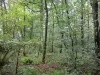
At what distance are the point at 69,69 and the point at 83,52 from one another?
1.16m

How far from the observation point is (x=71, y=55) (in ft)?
24.5

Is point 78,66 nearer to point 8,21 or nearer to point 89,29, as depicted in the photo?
point 89,29

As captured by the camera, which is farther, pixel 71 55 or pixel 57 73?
pixel 71 55

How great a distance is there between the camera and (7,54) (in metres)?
6.36

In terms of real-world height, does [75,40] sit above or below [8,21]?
below

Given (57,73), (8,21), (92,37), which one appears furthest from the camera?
(8,21)

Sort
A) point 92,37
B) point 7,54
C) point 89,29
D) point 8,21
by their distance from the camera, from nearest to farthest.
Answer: point 7,54
point 89,29
point 92,37
point 8,21

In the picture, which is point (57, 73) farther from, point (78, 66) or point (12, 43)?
point (12, 43)

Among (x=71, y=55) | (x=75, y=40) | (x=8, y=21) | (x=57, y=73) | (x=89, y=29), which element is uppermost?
(x=8, y=21)

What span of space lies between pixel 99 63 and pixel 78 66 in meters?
1.07

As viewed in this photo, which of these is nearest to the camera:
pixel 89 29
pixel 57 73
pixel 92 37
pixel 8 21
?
pixel 57 73

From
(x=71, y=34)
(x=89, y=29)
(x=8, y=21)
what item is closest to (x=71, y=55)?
(x=71, y=34)

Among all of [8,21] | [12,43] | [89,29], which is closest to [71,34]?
[89,29]

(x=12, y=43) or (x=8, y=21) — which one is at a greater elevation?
(x=8, y=21)
